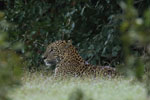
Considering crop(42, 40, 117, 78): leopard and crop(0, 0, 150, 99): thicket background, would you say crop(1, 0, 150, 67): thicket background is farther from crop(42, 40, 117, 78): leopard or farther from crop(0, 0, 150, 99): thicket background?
crop(42, 40, 117, 78): leopard

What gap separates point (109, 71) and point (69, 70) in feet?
3.14

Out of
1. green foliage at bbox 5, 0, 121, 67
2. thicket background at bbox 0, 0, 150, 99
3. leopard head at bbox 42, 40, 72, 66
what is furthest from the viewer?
green foliage at bbox 5, 0, 121, 67

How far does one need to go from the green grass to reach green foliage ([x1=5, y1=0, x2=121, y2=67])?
11.1 ft

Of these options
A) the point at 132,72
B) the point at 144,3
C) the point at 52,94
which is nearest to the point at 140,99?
the point at 132,72

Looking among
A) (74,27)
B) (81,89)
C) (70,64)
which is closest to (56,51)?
(70,64)

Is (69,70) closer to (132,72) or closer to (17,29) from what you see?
(17,29)

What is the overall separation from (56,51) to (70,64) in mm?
579

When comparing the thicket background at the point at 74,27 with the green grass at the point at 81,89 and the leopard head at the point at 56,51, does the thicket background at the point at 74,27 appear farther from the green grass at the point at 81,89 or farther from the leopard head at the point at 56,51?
the green grass at the point at 81,89

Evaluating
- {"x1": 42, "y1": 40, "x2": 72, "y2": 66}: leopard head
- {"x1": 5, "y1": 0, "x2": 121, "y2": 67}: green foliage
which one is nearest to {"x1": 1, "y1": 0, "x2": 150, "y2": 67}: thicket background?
{"x1": 5, "y1": 0, "x2": 121, "y2": 67}: green foliage

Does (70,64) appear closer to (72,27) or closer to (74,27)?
(72,27)

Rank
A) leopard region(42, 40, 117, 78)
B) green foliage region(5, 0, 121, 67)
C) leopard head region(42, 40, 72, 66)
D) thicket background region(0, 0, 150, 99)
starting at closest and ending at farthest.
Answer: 1. leopard region(42, 40, 117, 78)
2. leopard head region(42, 40, 72, 66)
3. thicket background region(0, 0, 150, 99)
4. green foliage region(5, 0, 121, 67)

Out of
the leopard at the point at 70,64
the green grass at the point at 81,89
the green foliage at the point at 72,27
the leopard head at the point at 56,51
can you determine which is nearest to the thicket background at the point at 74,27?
the green foliage at the point at 72,27

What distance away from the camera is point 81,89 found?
700 centimetres

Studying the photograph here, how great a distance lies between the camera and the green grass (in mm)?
6751
